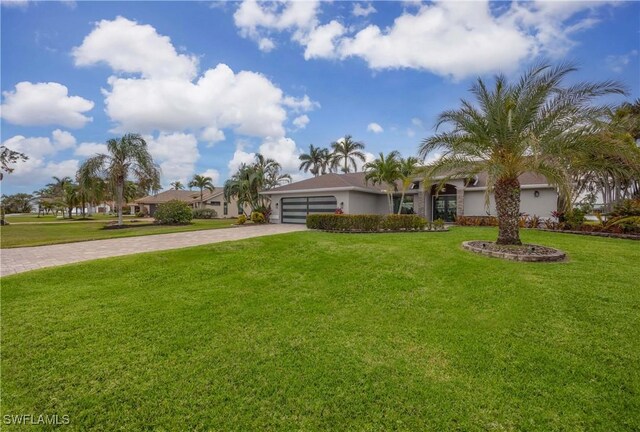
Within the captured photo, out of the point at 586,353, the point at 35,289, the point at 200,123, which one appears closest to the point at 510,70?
the point at 586,353

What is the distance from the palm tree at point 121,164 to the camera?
23.7 meters

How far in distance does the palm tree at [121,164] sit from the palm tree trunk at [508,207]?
24.7 metres

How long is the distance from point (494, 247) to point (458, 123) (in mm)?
4250

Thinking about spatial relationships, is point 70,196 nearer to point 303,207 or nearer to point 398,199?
point 303,207

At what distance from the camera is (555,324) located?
4.98 meters

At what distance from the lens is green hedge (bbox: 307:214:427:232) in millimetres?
15812

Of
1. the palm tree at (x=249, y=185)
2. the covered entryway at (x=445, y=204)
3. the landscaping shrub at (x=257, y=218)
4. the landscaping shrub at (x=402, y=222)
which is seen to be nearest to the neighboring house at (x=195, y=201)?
the palm tree at (x=249, y=185)

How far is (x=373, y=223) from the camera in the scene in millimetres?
15867

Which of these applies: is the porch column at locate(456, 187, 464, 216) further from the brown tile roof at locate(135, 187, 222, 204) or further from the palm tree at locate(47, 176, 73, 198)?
the palm tree at locate(47, 176, 73, 198)

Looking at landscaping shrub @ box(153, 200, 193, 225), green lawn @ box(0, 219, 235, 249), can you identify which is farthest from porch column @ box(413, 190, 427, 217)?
landscaping shrub @ box(153, 200, 193, 225)

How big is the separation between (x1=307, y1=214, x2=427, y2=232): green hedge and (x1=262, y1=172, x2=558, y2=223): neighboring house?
5575 millimetres

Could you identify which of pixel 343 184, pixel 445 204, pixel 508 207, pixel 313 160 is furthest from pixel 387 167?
pixel 313 160

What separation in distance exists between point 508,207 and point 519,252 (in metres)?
1.71

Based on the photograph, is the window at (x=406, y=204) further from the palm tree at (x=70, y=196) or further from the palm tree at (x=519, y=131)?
the palm tree at (x=70, y=196)
